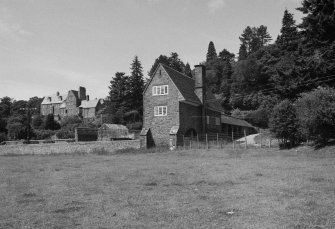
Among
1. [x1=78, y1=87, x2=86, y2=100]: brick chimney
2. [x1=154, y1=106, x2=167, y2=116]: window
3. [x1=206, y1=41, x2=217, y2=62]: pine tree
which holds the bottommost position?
[x1=154, y1=106, x2=167, y2=116]: window

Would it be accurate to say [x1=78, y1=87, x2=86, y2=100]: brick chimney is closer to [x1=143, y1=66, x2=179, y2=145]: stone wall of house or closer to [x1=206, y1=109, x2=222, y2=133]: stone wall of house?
[x1=206, y1=109, x2=222, y2=133]: stone wall of house

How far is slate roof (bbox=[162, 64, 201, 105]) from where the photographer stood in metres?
43.8

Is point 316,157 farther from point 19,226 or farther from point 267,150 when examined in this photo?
point 19,226

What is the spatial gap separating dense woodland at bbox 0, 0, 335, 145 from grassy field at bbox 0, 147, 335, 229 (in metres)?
10.9

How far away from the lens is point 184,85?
4597 centimetres

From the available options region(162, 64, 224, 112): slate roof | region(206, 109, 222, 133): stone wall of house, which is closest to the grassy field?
region(162, 64, 224, 112): slate roof

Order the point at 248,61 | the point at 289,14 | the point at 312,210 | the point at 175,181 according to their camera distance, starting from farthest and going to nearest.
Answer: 1. the point at 248,61
2. the point at 289,14
3. the point at 175,181
4. the point at 312,210

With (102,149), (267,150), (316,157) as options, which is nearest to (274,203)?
(316,157)

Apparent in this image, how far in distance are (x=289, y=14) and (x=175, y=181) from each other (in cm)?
5826

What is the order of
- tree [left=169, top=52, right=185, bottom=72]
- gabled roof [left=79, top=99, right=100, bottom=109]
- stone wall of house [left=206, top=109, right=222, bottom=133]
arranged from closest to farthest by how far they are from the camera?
1. stone wall of house [left=206, top=109, right=222, bottom=133]
2. tree [left=169, top=52, right=185, bottom=72]
3. gabled roof [left=79, top=99, right=100, bottom=109]

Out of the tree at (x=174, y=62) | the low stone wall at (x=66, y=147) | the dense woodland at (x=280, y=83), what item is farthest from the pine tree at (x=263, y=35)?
the low stone wall at (x=66, y=147)

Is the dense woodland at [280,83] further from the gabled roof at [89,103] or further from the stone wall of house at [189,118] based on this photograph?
the gabled roof at [89,103]

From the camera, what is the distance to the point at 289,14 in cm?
6638

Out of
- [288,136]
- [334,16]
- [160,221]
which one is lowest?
[160,221]
